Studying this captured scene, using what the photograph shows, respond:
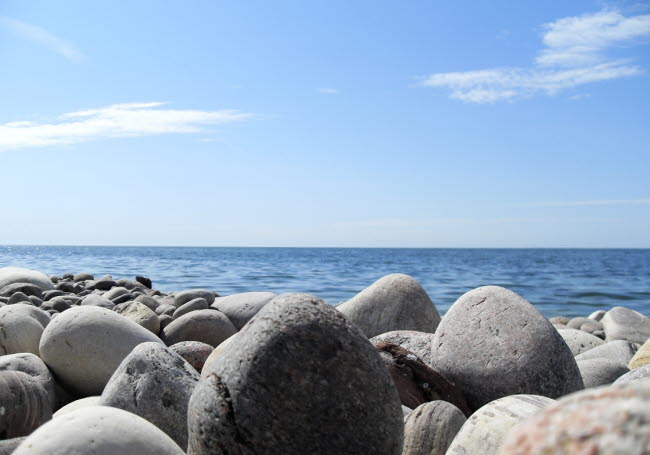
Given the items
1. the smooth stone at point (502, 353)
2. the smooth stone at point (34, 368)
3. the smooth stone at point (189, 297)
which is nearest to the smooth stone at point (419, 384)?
the smooth stone at point (502, 353)

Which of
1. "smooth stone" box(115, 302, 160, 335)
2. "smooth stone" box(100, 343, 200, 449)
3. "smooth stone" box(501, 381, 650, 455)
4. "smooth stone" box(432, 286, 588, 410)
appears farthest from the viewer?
"smooth stone" box(115, 302, 160, 335)

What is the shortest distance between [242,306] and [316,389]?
513 centimetres

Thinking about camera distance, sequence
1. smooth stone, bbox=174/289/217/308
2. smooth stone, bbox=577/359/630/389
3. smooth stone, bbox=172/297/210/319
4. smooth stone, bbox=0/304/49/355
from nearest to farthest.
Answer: smooth stone, bbox=577/359/630/389 < smooth stone, bbox=0/304/49/355 < smooth stone, bbox=172/297/210/319 < smooth stone, bbox=174/289/217/308

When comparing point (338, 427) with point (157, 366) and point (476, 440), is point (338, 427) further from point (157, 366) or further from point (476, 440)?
point (157, 366)

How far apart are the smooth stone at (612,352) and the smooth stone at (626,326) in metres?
2.73

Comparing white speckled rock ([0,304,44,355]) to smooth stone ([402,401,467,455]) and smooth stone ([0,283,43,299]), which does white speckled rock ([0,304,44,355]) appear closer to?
smooth stone ([402,401,467,455])

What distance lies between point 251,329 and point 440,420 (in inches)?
48.5

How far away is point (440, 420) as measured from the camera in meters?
3.22

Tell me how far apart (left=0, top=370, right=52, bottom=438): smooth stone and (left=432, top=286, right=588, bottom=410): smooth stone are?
258 centimetres

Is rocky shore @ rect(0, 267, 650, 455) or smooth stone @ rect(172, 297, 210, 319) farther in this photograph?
smooth stone @ rect(172, 297, 210, 319)

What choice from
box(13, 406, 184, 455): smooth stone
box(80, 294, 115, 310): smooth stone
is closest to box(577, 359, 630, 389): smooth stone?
box(13, 406, 184, 455): smooth stone

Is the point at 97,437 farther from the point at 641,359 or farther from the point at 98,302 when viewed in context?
the point at 98,302

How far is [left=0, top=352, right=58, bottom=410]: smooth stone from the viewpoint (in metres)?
4.35

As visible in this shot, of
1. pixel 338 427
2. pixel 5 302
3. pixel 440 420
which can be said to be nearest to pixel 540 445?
pixel 338 427
